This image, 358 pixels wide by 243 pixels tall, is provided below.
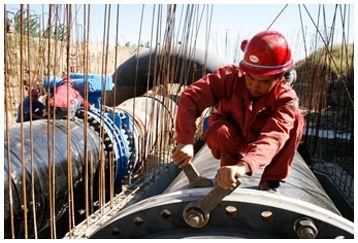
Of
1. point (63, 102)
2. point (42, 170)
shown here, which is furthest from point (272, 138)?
point (63, 102)

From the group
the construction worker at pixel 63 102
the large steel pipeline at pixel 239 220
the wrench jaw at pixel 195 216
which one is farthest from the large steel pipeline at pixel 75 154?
the wrench jaw at pixel 195 216

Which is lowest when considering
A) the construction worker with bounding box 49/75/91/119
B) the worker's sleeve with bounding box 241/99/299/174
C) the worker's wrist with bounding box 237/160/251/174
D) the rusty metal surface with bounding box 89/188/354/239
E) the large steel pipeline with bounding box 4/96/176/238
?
the large steel pipeline with bounding box 4/96/176/238

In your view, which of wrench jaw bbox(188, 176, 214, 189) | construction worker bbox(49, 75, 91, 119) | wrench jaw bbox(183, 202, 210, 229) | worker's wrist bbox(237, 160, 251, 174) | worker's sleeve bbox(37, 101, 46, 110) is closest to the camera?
wrench jaw bbox(183, 202, 210, 229)

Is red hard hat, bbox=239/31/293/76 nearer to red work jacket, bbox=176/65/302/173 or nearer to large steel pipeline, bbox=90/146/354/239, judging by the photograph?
red work jacket, bbox=176/65/302/173

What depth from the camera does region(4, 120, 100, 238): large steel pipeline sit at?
2627mm

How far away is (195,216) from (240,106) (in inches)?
26.7

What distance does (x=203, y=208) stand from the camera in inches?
50.0

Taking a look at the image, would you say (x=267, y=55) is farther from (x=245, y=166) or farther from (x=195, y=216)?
(x=195, y=216)

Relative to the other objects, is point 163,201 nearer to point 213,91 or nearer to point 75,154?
point 213,91

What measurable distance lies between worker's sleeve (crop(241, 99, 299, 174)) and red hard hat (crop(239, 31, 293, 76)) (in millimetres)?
158

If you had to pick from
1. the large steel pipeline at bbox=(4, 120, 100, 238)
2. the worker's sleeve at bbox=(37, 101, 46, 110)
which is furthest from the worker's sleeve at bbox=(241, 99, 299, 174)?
the worker's sleeve at bbox=(37, 101, 46, 110)

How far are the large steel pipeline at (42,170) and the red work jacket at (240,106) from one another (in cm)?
112

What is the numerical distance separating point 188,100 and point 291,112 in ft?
1.29

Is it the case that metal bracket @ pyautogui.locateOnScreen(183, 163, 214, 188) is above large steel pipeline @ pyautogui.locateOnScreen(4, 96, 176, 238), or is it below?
above
